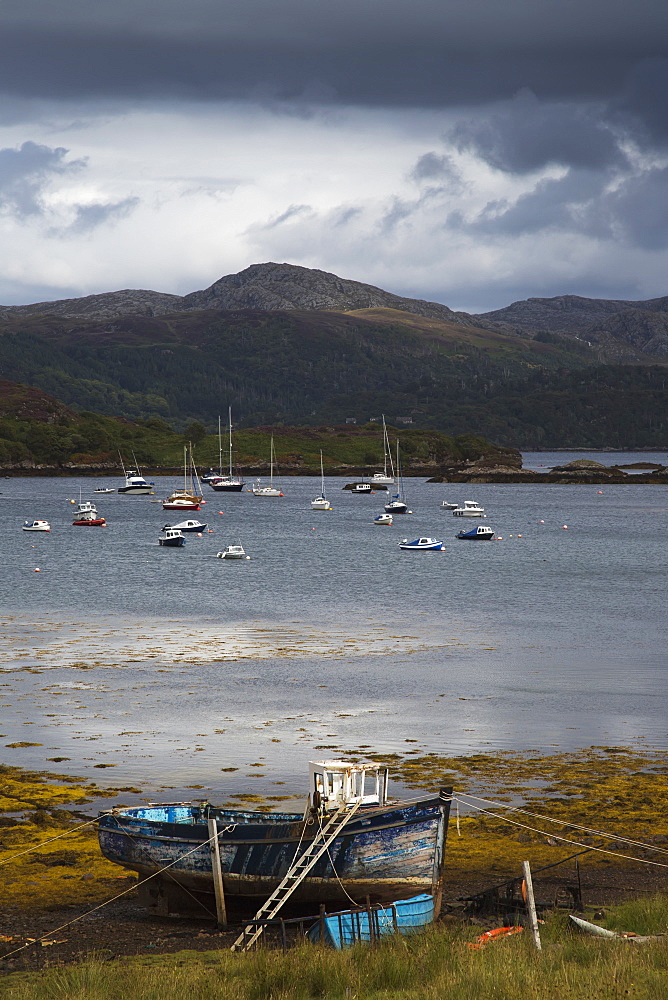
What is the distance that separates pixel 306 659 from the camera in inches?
1817

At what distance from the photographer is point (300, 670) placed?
4362 cm

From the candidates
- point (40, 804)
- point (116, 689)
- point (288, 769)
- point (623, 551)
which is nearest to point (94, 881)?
point (40, 804)

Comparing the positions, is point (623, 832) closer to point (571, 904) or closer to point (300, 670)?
point (571, 904)

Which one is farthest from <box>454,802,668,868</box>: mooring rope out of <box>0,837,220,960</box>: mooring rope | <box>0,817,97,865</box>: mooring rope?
<box>0,817,97,865</box>: mooring rope

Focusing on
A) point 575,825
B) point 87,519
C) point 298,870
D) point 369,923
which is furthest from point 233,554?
point 369,923

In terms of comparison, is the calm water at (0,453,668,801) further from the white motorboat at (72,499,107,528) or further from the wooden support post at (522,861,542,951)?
the white motorboat at (72,499,107,528)

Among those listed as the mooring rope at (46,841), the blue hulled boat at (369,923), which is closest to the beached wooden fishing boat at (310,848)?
the blue hulled boat at (369,923)

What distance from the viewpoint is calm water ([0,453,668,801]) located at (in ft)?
104

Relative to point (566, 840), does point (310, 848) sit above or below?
above

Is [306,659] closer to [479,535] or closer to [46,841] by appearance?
[46,841]

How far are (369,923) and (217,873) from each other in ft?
9.68

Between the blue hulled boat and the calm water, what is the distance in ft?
29.3

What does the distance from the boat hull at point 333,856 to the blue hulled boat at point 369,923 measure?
1.79ft

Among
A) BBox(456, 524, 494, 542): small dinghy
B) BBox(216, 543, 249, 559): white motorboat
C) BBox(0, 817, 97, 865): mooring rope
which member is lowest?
BBox(456, 524, 494, 542): small dinghy
